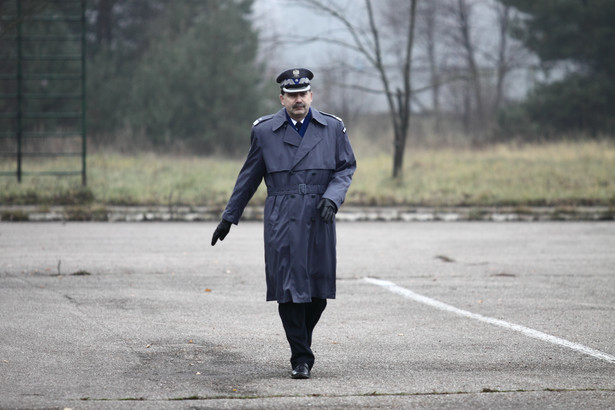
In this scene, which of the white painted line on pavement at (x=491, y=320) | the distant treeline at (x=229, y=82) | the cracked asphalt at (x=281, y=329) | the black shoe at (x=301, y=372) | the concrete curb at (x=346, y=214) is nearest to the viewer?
the cracked asphalt at (x=281, y=329)

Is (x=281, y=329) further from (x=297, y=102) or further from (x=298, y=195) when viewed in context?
(x=297, y=102)

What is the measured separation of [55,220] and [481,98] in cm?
4320

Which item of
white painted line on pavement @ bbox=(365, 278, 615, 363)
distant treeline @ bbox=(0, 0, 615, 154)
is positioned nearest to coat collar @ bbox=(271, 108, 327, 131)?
white painted line on pavement @ bbox=(365, 278, 615, 363)

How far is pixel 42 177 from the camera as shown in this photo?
23766 mm

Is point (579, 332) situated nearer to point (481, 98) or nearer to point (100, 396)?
point (100, 396)

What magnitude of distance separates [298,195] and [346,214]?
13.3 m

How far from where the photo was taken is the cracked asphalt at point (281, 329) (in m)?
5.33

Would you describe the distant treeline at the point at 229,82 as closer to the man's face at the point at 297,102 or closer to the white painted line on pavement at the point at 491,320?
the white painted line on pavement at the point at 491,320

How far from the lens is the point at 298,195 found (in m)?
6.00

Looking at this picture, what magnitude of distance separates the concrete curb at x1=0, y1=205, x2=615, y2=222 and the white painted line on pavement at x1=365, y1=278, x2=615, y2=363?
808 centimetres

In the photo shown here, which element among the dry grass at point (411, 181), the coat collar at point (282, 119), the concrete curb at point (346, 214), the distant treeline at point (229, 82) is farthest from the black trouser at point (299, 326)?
the distant treeline at point (229, 82)

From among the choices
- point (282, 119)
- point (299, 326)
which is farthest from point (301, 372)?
point (282, 119)

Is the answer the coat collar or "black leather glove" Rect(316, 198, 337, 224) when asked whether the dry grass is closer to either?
the coat collar

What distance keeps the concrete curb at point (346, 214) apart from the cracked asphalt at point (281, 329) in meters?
3.33
